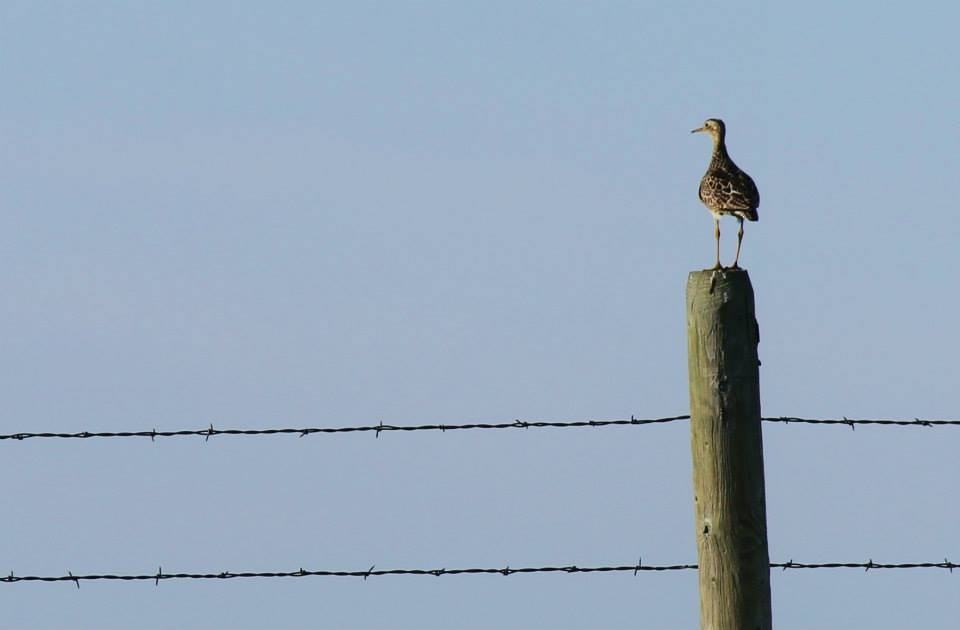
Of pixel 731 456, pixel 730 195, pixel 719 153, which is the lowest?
pixel 731 456

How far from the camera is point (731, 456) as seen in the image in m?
5.94

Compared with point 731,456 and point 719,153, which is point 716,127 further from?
point 731,456

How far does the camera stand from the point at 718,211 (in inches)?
393

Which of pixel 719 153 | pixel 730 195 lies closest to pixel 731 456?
pixel 730 195

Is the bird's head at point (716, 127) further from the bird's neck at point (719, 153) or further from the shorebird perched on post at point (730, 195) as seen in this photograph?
the shorebird perched on post at point (730, 195)

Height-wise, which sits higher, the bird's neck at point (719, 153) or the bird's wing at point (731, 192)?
the bird's neck at point (719, 153)

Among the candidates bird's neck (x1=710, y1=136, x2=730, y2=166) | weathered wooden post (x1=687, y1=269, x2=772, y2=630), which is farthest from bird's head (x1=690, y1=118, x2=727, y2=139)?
weathered wooden post (x1=687, y1=269, x2=772, y2=630)

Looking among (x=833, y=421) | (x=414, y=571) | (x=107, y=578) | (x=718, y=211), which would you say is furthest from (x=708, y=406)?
(x=718, y=211)

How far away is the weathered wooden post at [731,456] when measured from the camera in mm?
5941

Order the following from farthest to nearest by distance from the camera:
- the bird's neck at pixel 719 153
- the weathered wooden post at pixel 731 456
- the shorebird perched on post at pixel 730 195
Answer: the bird's neck at pixel 719 153 < the shorebird perched on post at pixel 730 195 < the weathered wooden post at pixel 731 456

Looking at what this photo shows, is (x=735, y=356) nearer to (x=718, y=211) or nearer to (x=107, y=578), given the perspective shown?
(x=107, y=578)

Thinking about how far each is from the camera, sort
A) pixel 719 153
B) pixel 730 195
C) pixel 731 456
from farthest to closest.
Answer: pixel 719 153 < pixel 730 195 < pixel 731 456

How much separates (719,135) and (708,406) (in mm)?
6498

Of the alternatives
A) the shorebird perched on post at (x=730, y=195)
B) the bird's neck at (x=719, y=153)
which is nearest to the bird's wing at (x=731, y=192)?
the shorebird perched on post at (x=730, y=195)
